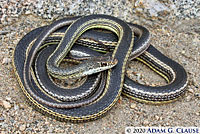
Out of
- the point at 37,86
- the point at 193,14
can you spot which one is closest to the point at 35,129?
the point at 37,86

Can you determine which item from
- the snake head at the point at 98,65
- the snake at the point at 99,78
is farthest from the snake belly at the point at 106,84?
the snake head at the point at 98,65

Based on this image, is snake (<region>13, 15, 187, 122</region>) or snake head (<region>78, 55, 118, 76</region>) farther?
snake head (<region>78, 55, 118, 76</region>)

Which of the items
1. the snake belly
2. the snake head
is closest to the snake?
the snake belly

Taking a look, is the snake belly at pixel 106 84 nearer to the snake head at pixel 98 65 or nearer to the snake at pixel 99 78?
the snake at pixel 99 78

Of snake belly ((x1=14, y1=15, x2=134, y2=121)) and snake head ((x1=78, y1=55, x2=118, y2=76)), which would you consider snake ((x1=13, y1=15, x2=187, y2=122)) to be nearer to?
snake belly ((x1=14, y1=15, x2=134, y2=121))

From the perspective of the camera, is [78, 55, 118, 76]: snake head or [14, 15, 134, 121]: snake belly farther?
[78, 55, 118, 76]: snake head

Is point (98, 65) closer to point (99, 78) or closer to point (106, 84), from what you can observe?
point (99, 78)

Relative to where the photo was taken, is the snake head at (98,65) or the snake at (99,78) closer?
the snake at (99,78)
